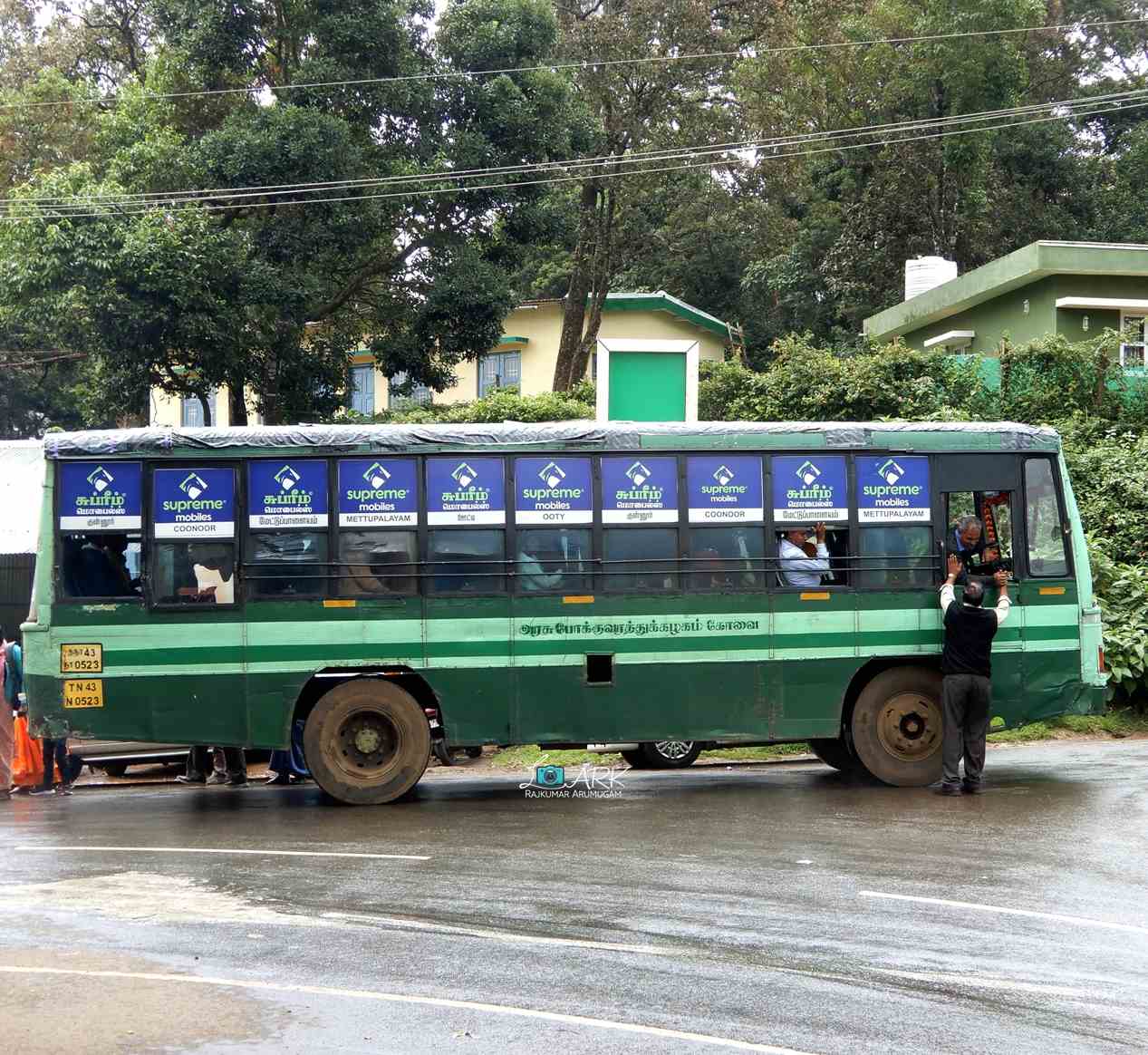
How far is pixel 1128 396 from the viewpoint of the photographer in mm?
24359

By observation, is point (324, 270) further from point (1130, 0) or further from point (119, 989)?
point (1130, 0)

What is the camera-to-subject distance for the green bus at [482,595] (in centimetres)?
1228

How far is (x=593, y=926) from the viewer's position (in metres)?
7.77

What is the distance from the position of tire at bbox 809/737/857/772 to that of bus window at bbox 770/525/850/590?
6.60 feet

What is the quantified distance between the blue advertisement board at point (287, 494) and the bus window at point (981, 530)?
590 centimetres

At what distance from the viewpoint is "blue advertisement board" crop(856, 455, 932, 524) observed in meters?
12.9

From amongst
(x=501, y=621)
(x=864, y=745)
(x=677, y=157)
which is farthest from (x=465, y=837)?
(x=677, y=157)

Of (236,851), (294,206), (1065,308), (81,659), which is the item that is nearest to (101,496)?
(81,659)

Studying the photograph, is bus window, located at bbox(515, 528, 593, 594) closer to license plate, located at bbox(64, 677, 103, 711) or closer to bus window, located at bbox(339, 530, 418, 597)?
bus window, located at bbox(339, 530, 418, 597)

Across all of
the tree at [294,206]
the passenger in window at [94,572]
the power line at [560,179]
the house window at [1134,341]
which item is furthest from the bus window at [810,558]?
the house window at [1134,341]

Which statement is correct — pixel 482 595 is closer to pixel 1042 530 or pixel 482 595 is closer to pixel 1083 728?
pixel 1042 530

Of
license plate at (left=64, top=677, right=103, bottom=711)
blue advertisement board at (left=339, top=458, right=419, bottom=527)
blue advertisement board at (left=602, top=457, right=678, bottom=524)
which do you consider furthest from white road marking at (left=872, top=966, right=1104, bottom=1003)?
license plate at (left=64, top=677, right=103, bottom=711)

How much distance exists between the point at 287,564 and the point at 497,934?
561 centimetres

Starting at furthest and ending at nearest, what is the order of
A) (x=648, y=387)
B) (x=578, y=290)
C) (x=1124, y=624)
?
1. (x=578, y=290)
2. (x=1124, y=624)
3. (x=648, y=387)
